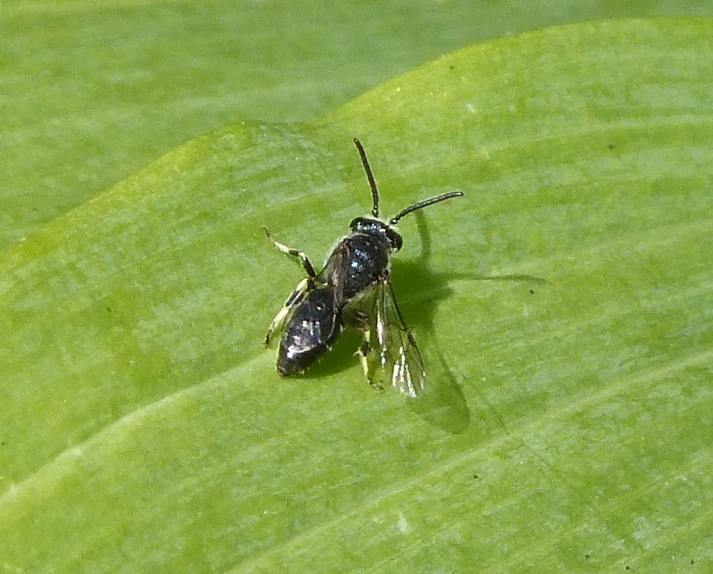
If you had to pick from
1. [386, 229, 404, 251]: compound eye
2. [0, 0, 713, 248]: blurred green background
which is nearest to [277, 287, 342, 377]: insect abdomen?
[386, 229, 404, 251]: compound eye

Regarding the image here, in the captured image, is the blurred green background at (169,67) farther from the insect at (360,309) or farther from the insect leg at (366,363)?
the insect leg at (366,363)

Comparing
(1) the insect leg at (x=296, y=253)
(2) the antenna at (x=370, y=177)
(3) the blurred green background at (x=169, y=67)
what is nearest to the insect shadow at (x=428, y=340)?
(2) the antenna at (x=370, y=177)

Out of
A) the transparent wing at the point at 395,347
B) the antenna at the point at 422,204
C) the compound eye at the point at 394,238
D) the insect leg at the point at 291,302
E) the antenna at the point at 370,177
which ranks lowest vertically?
the transparent wing at the point at 395,347

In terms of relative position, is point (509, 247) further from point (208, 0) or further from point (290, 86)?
point (208, 0)

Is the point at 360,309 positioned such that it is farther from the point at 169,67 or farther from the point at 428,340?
the point at 169,67

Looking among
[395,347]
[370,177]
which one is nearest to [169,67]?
[370,177]

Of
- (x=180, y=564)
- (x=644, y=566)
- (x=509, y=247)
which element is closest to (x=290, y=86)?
(x=509, y=247)
